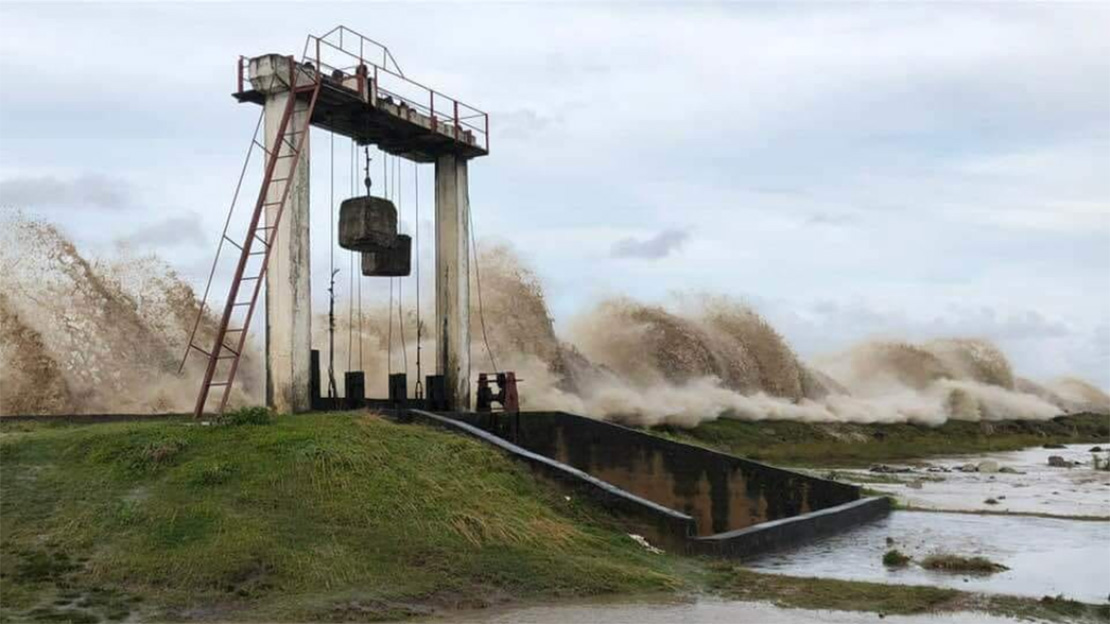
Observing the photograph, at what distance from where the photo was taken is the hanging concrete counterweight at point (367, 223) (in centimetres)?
Result: 2222

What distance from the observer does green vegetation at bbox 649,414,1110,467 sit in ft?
153

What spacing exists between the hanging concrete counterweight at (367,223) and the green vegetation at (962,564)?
482 inches

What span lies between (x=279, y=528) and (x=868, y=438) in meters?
49.6

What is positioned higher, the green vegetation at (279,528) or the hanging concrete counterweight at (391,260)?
the hanging concrete counterweight at (391,260)

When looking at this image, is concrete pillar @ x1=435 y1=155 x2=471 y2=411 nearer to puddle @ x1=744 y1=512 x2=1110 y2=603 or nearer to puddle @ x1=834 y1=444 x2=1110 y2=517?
puddle @ x1=744 y1=512 x2=1110 y2=603

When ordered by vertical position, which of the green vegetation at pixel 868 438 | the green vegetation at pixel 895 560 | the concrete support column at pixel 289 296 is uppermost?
the concrete support column at pixel 289 296

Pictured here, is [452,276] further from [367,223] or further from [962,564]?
[962,564]

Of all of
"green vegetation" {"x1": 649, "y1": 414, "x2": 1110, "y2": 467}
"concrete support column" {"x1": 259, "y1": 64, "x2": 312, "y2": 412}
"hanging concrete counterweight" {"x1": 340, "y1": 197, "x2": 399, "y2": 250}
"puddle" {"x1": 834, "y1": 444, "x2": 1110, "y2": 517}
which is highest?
"hanging concrete counterweight" {"x1": 340, "y1": 197, "x2": 399, "y2": 250}

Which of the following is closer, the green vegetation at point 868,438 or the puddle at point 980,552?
the puddle at point 980,552

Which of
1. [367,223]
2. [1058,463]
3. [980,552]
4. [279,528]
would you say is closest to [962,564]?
[980,552]

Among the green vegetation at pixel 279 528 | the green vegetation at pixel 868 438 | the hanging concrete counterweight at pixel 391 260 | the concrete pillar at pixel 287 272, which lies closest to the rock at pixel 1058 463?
the green vegetation at pixel 868 438

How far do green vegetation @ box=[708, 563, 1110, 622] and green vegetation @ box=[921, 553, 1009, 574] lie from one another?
2193 mm

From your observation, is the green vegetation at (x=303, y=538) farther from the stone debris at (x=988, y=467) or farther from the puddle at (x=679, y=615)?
the stone debris at (x=988, y=467)

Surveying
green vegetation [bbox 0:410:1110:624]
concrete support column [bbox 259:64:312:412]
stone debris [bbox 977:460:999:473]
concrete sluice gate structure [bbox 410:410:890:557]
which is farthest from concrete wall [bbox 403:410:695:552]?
stone debris [bbox 977:460:999:473]
